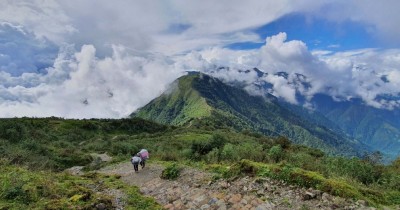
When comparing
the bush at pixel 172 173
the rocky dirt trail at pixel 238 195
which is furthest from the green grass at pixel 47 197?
the bush at pixel 172 173

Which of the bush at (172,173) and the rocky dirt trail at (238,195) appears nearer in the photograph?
the rocky dirt trail at (238,195)

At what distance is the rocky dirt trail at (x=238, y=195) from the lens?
15398 millimetres

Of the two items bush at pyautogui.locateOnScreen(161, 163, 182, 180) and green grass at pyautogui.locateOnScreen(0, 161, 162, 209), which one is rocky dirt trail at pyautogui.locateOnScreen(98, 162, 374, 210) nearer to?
bush at pyautogui.locateOnScreen(161, 163, 182, 180)

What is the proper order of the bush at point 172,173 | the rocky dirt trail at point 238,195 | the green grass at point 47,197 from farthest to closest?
1. the bush at point 172,173
2. the green grass at point 47,197
3. the rocky dirt trail at point 238,195

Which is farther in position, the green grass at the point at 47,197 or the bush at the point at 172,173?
the bush at the point at 172,173

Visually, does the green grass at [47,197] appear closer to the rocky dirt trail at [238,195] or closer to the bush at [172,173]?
the rocky dirt trail at [238,195]

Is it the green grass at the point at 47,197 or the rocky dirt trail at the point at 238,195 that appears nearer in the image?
the rocky dirt trail at the point at 238,195

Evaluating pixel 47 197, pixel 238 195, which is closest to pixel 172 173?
pixel 47 197

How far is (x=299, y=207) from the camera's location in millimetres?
15078

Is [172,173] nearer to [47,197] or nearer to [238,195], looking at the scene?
[47,197]

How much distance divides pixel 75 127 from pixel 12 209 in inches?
→ 4113

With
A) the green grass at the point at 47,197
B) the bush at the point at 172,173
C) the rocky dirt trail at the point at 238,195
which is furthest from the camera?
the bush at the point at 172,173

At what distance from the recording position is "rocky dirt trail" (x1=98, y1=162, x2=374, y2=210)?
50.5 ft

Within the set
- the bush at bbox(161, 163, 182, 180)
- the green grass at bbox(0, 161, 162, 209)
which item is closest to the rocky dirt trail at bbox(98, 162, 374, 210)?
the bush at bbox(161, 163, 182, 180)
